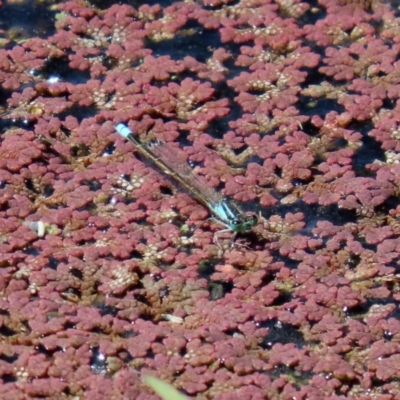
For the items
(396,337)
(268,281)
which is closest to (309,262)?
(268,281)

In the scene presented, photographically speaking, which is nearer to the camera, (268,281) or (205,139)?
(268,281)

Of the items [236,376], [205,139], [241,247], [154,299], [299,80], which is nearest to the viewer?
[236,376]

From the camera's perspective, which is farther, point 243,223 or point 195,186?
point 195,186

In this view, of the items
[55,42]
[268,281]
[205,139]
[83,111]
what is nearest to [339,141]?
[205,139]

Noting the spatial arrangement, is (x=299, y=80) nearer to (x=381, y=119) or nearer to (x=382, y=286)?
(x=381, y=119)

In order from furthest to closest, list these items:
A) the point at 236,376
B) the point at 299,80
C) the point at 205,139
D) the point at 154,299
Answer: the point at 299,80 → the point at 205,139 → the point at 154,299 → the point at 236,376

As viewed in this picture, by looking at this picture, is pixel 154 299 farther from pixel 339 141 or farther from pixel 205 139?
pixel 339 141
